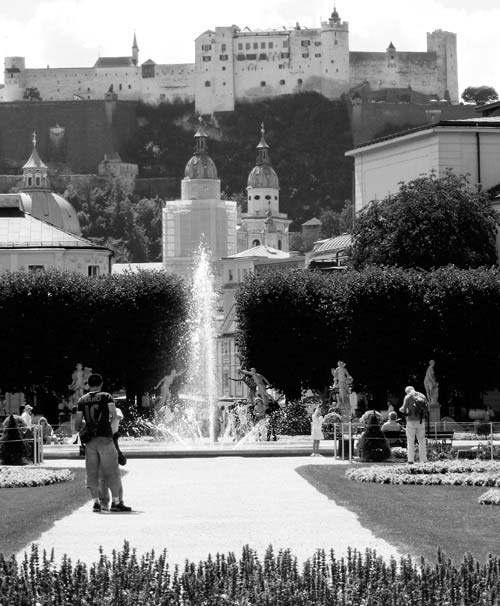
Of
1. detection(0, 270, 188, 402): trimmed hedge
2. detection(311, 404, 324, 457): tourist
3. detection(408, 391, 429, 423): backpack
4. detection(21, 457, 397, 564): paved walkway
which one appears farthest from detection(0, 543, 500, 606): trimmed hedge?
detection(0, 270, 188, 402): trimmed hedge

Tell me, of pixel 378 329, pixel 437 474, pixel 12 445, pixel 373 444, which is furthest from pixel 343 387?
pixel 437 474

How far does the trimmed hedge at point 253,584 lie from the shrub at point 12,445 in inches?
731

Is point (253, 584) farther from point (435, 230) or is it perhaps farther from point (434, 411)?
point (435, 230)

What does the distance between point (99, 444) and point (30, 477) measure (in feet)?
21.0

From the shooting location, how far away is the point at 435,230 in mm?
64438

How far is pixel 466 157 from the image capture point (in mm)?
71125

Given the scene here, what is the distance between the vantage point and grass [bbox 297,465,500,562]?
16.5 meters

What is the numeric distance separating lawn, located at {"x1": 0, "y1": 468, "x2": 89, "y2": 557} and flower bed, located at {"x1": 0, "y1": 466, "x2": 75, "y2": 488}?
18cm

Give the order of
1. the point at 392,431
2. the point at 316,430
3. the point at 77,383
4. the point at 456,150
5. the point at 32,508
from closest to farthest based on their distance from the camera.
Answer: the point at 32,508
the point at 316,430
the point at 392,431
the point at 77,383
the point at 456,150

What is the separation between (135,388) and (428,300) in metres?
10.2

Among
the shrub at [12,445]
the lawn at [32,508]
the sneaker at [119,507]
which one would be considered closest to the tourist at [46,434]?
the shrub at [12,445]

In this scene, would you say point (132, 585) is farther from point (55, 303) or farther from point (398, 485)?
point (55, 303)

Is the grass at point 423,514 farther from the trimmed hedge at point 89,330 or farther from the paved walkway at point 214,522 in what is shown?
the trimmed hedge at point 89,330

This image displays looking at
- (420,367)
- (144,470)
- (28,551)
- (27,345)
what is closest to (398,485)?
(144,470)
